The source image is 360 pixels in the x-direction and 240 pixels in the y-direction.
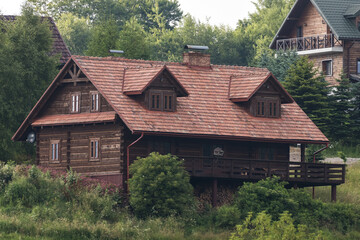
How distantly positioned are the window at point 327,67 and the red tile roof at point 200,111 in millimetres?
21838

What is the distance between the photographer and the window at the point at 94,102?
193ft

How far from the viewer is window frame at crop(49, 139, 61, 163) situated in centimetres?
6075

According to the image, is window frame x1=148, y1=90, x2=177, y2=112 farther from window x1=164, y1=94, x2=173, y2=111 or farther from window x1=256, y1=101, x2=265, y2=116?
window x1=256, y1=101, x2=265, y2=116

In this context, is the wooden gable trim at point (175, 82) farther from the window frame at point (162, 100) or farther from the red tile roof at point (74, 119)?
the red tile roof at point (74, 119)

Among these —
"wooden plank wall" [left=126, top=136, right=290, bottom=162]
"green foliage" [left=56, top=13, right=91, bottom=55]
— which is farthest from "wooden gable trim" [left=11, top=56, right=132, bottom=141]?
"green foliage" [left=56, top=13, right=91, bottom=55]

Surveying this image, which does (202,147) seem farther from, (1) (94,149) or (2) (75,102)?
(2) (75,102)

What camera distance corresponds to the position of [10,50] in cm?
6675

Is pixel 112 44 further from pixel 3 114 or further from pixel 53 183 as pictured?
pixel 53 183

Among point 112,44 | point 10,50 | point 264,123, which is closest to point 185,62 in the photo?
point 264,123

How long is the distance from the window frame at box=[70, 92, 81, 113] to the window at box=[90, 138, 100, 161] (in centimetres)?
214

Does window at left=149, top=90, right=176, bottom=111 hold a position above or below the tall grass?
above

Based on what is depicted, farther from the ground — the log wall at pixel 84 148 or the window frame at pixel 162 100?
the window frame at pixel 162 100

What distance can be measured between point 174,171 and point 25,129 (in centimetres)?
1160

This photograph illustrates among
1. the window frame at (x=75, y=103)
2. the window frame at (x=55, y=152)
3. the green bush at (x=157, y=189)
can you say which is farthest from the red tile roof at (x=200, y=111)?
the window frame at (x=55, y=152)
